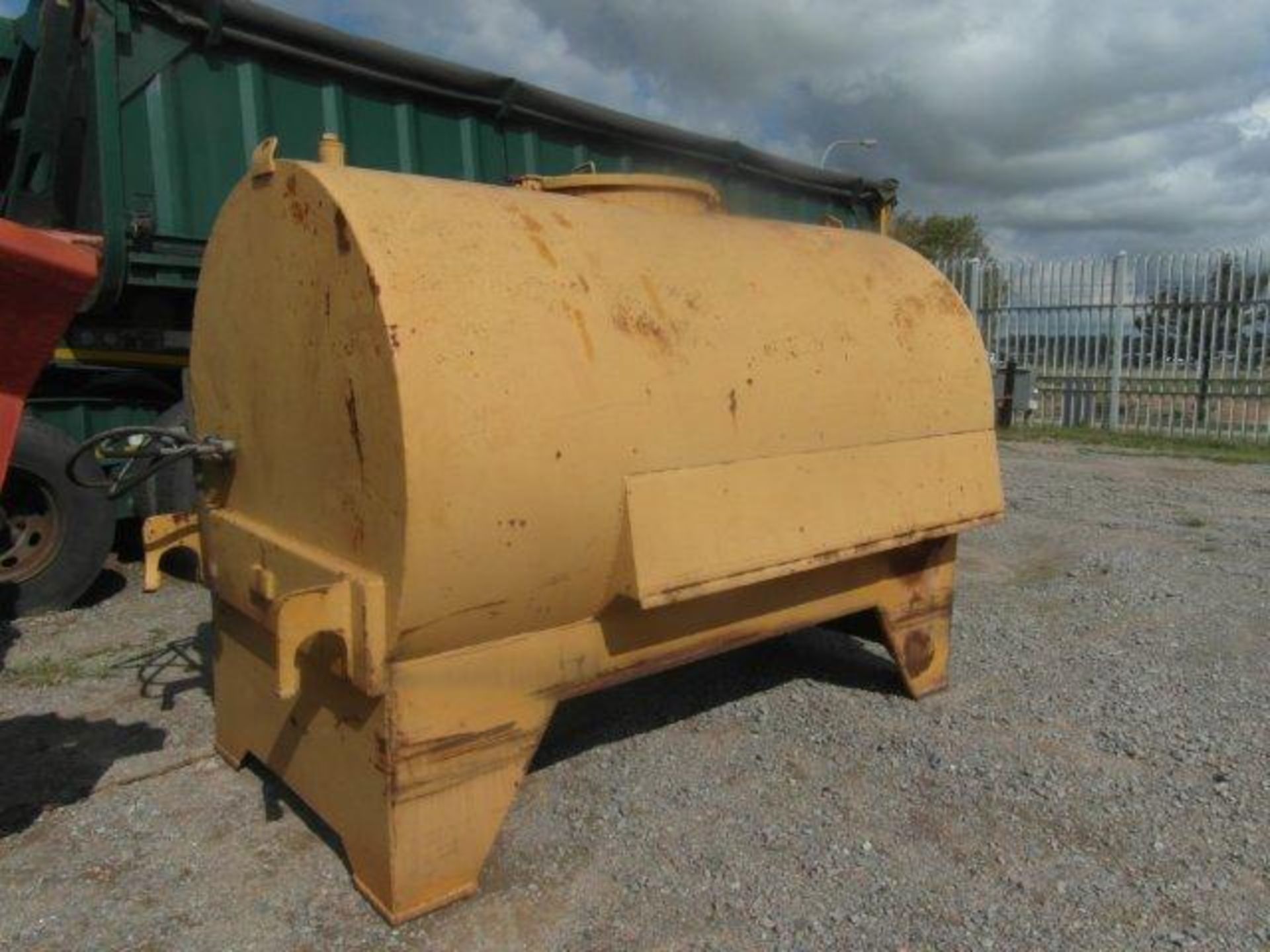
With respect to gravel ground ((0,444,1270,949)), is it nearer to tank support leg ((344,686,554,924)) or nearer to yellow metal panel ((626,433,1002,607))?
tank support leg ((344,686,554,924))

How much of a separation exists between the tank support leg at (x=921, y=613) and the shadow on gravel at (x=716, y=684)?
15 centimetres

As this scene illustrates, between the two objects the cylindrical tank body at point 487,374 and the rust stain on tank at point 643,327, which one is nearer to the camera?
the cylindrical tank body at point 487,374

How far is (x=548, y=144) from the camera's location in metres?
5.93

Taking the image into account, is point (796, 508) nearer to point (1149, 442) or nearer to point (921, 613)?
point (921, 613)

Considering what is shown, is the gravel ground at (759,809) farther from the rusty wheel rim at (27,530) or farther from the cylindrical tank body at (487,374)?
the cylindrical tank body at (487,374)

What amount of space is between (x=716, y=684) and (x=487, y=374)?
2.03 m

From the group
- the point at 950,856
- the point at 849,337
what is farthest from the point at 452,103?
the point at 950,856

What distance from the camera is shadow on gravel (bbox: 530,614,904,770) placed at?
10.9 ft

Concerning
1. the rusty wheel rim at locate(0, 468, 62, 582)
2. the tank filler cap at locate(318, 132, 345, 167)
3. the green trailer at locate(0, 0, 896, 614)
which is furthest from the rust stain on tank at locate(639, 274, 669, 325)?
the rusty wheel rim at locate(0, 468, 62, 582)

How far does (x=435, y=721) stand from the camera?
7.43 feet

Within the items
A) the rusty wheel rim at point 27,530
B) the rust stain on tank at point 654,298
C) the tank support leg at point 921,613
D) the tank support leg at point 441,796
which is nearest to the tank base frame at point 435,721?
the tank support leg at point 441,796

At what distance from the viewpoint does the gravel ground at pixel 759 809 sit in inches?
90.1

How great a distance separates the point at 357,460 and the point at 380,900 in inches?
39.8

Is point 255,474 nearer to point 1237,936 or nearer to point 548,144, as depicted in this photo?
point 1237,936
